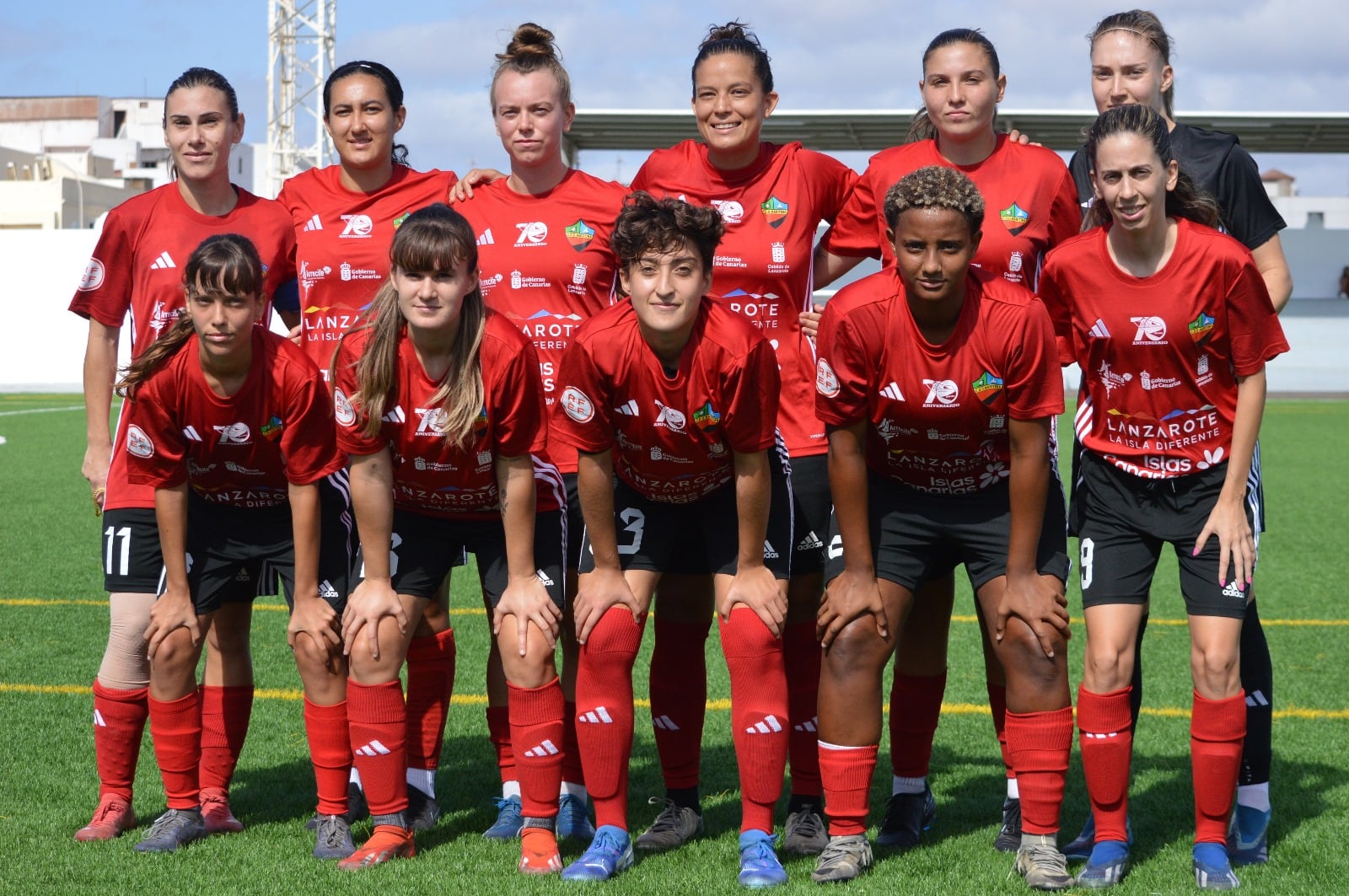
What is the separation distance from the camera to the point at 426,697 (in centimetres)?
400

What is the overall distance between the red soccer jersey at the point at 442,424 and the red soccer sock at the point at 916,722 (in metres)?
1.27

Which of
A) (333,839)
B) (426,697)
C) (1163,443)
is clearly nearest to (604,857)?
(333,839)

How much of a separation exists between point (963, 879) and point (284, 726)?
8.65 feet

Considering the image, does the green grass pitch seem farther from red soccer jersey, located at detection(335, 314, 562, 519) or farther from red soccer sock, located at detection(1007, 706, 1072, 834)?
red soccer jersey, located at detection(335, 314, 562, 519)

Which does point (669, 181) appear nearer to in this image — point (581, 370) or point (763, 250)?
point (763, 250)

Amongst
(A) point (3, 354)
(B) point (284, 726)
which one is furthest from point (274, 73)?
(B) point (284, 726)

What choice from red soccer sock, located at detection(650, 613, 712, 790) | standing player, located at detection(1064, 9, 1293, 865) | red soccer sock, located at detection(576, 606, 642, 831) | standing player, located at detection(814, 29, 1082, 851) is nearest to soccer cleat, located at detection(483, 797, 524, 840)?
red soccer sock, located at detection(576, 606, 642, 831)

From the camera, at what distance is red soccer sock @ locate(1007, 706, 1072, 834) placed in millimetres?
3361

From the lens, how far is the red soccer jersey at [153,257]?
3.89 meters

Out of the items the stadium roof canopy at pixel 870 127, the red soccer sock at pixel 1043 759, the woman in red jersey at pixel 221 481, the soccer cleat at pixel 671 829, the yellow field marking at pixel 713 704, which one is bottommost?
the yellow field marking at pixel 713 704

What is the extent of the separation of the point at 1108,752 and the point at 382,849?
1850 mm

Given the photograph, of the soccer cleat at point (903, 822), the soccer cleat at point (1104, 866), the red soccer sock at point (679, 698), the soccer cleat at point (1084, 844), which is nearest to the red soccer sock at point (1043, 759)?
the soccer cleat at point (1104, 866)

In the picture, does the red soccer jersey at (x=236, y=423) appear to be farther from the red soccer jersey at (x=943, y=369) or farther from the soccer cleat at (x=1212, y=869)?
the soccer cleat at (x=1212, y=869)

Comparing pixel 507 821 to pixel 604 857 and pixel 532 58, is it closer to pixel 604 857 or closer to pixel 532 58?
pixel 604 857
